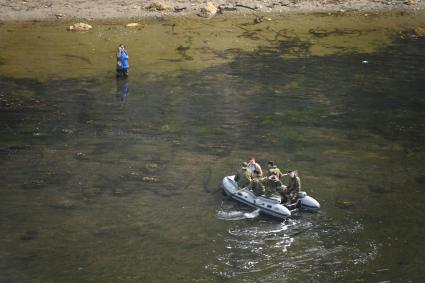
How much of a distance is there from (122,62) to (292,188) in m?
16.4

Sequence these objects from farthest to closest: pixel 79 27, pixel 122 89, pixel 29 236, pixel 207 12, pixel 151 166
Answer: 1. pixel 207 12
2. pixel 79 27
3. pixel 122 89
4. pixel 151 166
5. pixel 29 236

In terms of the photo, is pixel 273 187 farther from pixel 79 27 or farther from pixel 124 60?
pixel 79 27

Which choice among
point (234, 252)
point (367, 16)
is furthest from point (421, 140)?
point (367, 16)

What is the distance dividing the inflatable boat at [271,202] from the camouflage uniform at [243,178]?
0.89 feet

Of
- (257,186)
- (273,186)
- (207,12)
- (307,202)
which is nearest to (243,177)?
(257,186)

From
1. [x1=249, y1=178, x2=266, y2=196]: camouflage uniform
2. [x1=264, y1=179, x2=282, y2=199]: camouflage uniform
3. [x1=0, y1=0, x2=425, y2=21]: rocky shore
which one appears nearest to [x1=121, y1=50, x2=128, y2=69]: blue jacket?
[x1=0, y1=0, x2=425, y2=21]: rocky shore

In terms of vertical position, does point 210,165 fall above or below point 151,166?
above

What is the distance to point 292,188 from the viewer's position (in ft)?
76.2

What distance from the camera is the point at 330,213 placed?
22625 mm

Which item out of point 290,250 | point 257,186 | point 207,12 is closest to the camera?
point 290,250

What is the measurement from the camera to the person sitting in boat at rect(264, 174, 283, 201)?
76.6ft

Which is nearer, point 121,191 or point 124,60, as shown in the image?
point 121,191

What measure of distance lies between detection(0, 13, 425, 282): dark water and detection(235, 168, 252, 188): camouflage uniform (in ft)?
2.81

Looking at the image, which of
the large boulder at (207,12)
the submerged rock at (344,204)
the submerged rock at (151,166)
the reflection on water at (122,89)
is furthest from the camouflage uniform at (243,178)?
the large boulder at (207,12)
